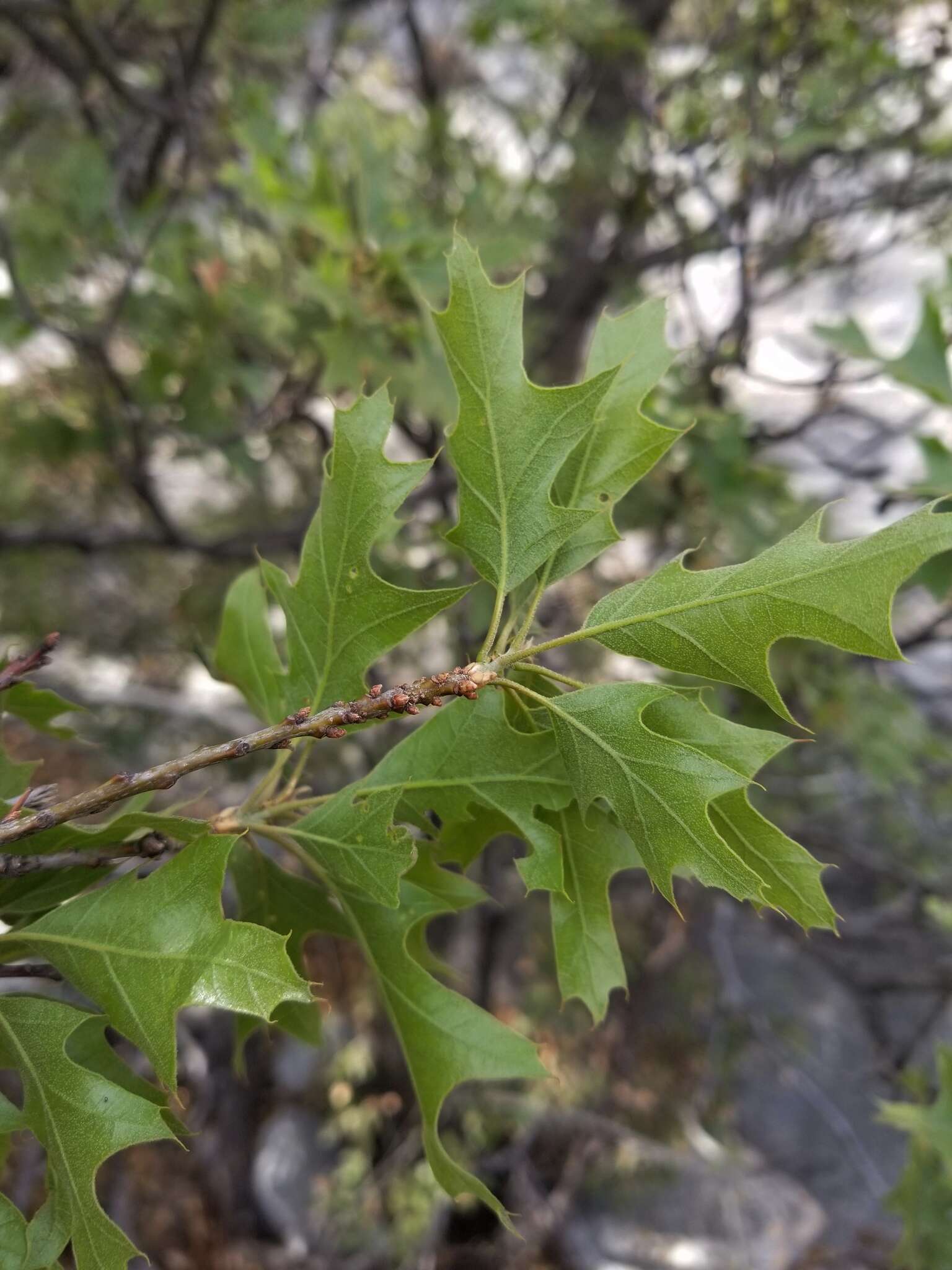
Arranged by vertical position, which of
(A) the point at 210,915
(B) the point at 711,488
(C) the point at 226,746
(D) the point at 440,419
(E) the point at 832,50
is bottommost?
(A) the point at 210,915

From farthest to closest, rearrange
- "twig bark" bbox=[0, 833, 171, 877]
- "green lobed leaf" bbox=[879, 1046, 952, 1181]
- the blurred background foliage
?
the blurred background foliage
"green lobed leaf" bbox=[879, 1046, 952, 1181]
"twig bark" bbox=[0, 833, 171, 877]

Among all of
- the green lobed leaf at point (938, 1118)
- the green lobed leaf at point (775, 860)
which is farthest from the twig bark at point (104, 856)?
the green lobed leaf at point (938, 1118)

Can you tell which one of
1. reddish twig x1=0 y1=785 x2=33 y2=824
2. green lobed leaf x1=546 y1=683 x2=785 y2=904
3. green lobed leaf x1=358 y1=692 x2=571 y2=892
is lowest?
green lobed leaf x1=546 y1=683 x2=785 y2=904

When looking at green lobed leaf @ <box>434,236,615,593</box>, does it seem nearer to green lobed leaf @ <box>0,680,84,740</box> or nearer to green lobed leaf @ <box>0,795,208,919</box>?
green lobed leaf @ <box>0,795,208,919</box>

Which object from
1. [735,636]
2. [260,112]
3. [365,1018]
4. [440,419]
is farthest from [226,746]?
[365,1018]

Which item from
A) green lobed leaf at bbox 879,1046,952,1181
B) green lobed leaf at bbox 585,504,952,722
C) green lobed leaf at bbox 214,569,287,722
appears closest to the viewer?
green lobed leaf at bbox 585,504,952,722

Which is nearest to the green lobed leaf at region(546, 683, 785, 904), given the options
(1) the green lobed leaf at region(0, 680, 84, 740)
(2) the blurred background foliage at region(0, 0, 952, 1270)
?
(1) the green lobed leaf at region(0, 680, 84, 740)

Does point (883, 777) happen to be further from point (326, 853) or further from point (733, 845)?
point (326, 853)

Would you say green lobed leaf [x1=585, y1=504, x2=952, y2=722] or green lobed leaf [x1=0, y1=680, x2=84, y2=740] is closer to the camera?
green lobed leaf [x1=585, y1=504, x2=952, y2=722]
